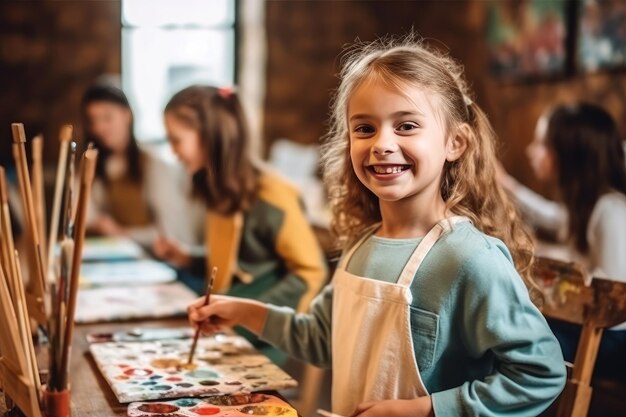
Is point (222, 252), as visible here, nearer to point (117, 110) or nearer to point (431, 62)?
point (431, 62)

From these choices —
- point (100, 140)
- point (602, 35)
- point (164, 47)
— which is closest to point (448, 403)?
point (100, 140)

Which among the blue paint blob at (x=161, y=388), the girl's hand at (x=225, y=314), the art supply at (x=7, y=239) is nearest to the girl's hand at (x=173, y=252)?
the girl's hand at (x=225, y=314)

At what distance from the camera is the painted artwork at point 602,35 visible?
14.1 feet

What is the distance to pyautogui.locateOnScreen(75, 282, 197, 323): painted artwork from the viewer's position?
6.49 feet

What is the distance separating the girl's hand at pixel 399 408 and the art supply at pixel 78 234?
0.45 m

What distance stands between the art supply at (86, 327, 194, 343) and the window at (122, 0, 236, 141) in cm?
420

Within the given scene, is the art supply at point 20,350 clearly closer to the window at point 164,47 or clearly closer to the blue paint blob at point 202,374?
the blue paint blob at point 202,374

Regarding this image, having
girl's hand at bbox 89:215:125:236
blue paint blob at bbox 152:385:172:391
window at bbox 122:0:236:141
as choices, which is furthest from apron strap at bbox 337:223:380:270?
window at bbox 122:0:236:141

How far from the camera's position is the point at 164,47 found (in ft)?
19.6

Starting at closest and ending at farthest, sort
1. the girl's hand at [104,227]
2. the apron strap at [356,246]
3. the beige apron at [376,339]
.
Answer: the beige apron at [376,339] < the apron strap at [356,246] < the girl's hand at [104,227]

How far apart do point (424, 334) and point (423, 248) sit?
0.46ft

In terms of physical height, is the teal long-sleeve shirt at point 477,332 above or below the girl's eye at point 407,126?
below

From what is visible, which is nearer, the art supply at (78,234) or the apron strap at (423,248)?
the art supply at (78,234)

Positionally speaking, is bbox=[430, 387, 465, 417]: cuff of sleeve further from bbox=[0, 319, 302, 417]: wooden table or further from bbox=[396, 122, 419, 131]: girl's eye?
bbox=[396, 122, 419, 131]: girl's eye
